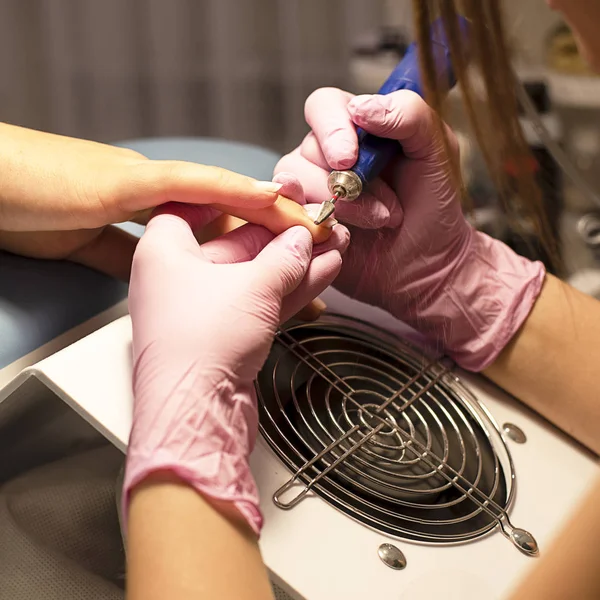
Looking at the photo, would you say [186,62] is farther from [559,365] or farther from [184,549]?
[184,549]

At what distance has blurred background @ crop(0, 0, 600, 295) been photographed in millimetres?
1872

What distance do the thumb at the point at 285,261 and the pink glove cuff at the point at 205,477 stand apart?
0.58ft

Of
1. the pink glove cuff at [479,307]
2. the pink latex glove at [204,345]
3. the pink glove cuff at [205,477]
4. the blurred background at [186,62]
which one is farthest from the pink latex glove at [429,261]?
the blurred background at [186,62]

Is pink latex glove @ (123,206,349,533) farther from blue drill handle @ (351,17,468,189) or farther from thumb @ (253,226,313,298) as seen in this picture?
blue drill handle @ (351,17,468,189)

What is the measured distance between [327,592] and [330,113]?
525 mm

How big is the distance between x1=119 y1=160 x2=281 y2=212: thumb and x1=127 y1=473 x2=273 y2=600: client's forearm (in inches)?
Answer: 12.1

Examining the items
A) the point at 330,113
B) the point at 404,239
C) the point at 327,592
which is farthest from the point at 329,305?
the point at 327,592

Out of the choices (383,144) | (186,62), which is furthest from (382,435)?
(186,62)

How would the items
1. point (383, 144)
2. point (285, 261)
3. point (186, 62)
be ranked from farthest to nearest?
point (186, 62)
point (383, 144)
point (285, 261)

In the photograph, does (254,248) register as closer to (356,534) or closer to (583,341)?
(356,534)

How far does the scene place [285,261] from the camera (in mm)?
644

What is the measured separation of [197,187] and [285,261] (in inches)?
5.1

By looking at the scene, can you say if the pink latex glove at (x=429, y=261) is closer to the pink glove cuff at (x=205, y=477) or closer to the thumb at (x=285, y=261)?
the thumb at (x=285, y=261)

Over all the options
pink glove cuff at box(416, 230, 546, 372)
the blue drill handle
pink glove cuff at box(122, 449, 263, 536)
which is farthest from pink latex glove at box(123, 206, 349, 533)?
pink glove cuff at box(416, 230, 546, 372)
